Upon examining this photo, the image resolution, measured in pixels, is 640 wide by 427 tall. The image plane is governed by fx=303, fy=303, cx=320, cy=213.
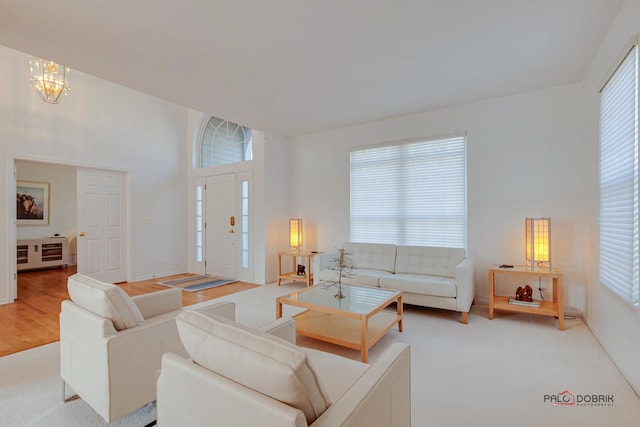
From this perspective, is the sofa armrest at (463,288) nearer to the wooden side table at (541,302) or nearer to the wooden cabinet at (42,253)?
the wooden side table at (541,302)

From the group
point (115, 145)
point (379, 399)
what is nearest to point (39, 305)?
point (115, 145)

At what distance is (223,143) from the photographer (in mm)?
6422

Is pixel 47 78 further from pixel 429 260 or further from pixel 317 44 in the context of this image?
pixel 429 260

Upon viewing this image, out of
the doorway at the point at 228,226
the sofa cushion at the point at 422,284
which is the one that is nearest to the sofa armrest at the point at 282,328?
the sofa cushion at the point at 422,284

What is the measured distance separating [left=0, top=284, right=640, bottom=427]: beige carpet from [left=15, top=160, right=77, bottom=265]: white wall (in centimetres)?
597

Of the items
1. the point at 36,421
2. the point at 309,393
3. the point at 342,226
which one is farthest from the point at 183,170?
the point at 309,393

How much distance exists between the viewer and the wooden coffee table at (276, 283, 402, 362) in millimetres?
2566

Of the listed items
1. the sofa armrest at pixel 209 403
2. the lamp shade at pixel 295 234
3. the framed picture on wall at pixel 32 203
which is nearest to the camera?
the sofa armrest at pixel 209 403

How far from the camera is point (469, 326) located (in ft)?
10.9

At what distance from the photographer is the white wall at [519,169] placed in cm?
362

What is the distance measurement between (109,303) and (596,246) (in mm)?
4171

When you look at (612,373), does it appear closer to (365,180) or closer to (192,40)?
(365,180)

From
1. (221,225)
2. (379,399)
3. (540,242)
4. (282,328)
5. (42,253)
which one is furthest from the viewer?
(42,253)

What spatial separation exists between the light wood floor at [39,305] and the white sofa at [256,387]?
283 centimetres
